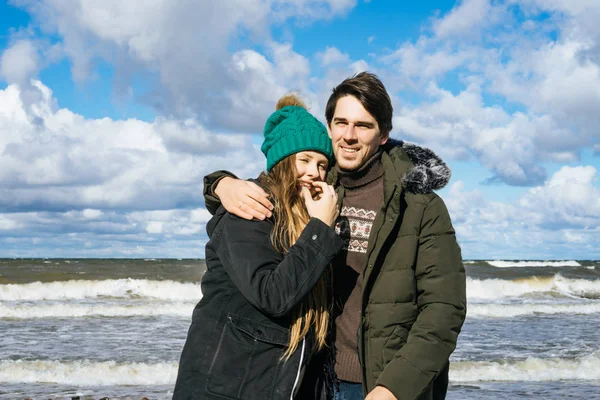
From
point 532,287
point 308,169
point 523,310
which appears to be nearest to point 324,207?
point 308,169

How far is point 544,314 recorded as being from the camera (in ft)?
53.5

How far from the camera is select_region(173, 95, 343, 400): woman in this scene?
83.7 inches

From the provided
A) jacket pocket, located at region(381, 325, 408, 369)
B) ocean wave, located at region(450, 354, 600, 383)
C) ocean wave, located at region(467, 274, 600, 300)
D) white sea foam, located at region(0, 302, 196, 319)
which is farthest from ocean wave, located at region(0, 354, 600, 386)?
ocean wave, located at region(467, 274, 600, 300)

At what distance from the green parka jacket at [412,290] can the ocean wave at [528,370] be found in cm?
Result: 665


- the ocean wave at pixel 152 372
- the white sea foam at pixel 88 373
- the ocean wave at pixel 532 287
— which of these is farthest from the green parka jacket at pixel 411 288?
the ocean wave at pixel 532 287

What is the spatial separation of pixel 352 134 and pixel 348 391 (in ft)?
3.99

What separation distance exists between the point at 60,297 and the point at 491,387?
695 inches

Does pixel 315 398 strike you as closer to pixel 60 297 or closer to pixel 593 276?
pixel 60 297

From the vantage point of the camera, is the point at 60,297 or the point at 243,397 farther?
the point at 60,297

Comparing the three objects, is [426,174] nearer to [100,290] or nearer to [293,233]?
[293,233]

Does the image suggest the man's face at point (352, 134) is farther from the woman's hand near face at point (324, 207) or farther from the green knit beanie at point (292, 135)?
the woman's hand near face at point (324, 207)

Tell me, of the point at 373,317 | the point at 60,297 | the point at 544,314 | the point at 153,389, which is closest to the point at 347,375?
the point at 373,317

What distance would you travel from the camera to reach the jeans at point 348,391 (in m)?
2.68

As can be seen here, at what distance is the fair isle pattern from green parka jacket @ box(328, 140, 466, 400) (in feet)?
0.69
